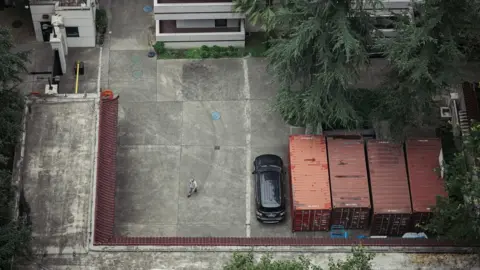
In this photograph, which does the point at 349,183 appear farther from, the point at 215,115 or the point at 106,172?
the point at 106,172

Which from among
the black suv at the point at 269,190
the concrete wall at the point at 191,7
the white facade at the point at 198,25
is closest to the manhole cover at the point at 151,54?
the white facade at the point at 198,25

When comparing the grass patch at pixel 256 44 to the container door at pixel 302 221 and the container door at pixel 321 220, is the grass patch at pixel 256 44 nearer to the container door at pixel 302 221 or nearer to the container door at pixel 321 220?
the container door at pixel 302 221

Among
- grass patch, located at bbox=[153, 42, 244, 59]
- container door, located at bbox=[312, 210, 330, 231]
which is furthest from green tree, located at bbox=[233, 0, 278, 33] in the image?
container door, located at bbox=[312, 210, 330, 231]

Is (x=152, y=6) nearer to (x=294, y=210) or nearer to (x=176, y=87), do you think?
(x=176, y=87)

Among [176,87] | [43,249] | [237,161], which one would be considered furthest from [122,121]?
[43,249]

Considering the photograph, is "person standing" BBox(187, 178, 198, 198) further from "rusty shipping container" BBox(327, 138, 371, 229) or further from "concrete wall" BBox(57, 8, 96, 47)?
"concrete wall" BBox(57, 8, 96, 47)
